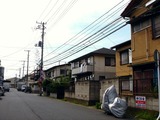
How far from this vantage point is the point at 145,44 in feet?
66.3

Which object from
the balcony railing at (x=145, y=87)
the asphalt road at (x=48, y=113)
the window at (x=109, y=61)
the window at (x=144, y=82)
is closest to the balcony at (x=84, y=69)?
the window at (x=109, y=61)

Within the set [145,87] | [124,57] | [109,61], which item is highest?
[109,61]

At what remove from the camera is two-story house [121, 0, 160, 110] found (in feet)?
60.1

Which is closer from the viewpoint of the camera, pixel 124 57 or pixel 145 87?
pixel 145 87

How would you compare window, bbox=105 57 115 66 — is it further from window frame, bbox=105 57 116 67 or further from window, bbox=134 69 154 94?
window, bbox=134 69 154 94

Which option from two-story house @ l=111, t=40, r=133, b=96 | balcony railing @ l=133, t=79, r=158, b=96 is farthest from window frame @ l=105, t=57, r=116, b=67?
balcony railing @ l=133, t=79, r=158, b=96

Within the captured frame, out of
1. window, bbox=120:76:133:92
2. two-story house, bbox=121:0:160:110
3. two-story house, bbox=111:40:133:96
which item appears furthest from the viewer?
two-story house, bbox=111:40:133:96

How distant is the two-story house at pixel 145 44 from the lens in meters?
18.3

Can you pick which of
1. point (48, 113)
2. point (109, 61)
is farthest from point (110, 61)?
point (48, 113)

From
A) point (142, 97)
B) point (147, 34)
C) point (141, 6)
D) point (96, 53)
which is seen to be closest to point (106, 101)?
point (142, 97)

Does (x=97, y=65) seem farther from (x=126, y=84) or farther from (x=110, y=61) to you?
(x=126, y=84)

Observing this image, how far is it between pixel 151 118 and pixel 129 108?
3.24 metres

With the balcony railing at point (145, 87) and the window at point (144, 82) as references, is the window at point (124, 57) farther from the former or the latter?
the balcony railing at point (145, 87)

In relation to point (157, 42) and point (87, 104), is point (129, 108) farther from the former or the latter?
point (87, 104)
